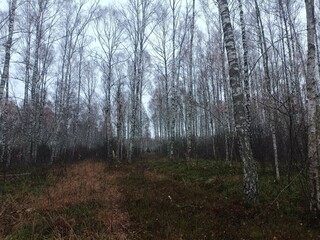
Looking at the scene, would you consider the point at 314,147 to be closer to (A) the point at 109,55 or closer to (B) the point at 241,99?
(B) the point at 241,99

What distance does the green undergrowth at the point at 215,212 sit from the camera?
4.30 metres

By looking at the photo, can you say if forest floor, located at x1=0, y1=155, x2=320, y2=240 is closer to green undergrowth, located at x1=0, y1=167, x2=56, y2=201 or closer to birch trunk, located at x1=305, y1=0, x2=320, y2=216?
green undergrowth, located at x1=0, y1=167, x2=56, y2=201

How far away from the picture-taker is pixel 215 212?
5410 millimetres

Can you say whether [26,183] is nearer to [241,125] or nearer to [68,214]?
[68,214]

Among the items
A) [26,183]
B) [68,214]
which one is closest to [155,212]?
[68,214]

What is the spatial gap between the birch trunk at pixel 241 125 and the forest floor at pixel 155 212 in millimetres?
399

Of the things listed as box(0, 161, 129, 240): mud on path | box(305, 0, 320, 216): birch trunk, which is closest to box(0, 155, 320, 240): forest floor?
box(0, 161, 129, 240): mud on path

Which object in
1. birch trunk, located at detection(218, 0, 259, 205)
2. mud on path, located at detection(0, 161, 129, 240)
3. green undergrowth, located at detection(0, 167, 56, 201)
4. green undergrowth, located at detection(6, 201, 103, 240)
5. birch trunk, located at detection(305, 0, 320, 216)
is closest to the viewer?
green undergrowth, located at detection(6, 201, 103, 240)

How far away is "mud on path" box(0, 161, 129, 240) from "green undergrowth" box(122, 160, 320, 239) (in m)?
0.38

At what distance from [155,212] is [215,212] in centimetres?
129

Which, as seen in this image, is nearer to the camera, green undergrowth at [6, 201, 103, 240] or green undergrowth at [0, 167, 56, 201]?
green undergrowth at [6, 201, 103, 240]

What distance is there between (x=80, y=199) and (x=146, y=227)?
2650 mm

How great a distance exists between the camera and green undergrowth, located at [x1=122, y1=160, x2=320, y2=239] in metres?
4.30

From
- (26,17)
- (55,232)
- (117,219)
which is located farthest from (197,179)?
(26,17)
